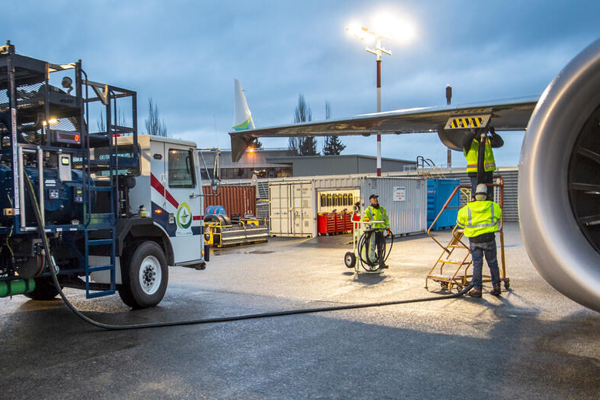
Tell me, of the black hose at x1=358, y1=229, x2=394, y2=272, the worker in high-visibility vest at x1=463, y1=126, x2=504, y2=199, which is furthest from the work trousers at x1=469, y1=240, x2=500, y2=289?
the black hose at x1=358, y1=229, x2=394, y2=272

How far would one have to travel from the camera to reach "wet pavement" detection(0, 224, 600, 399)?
4.93 meters

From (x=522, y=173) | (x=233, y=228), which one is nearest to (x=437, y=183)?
(x=233, y=228)

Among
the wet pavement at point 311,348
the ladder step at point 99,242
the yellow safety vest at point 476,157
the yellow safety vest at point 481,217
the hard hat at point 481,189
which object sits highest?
the yellow safety vest at point 476,157

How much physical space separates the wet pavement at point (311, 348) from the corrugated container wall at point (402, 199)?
1299cm

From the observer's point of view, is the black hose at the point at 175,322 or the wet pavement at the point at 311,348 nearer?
the wet pavement at the point at 311,348

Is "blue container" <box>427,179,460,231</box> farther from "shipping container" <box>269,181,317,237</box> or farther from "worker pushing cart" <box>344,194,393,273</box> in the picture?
"worker pushing cart" <box>344,194,393,273</box>

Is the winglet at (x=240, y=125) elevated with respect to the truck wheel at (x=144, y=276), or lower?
elevated

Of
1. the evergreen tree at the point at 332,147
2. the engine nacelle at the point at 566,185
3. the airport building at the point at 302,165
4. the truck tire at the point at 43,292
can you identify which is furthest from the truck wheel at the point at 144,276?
the evergreen tree at the point at 332,147

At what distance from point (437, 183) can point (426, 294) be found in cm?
2044

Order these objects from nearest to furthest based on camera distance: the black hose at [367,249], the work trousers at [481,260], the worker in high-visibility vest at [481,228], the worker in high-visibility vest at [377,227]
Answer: the worker in high-visibility vest at [481,228] → the work trousers at [481,260] → the black hose at [367,249] → the worker in high-visibility vest at [377,227]

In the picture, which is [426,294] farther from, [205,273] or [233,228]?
[233,228]

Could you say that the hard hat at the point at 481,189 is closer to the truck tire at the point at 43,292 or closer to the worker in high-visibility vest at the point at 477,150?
the worker in high-visibility vest at the point at 477,150

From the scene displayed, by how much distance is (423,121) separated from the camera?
7906 mm

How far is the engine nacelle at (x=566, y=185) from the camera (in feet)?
11.8
